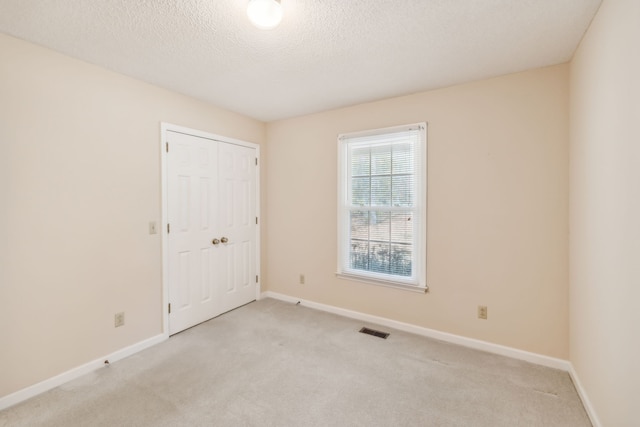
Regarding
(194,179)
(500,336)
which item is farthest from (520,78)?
(194,179)

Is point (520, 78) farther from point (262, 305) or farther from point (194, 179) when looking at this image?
point (262, 305)

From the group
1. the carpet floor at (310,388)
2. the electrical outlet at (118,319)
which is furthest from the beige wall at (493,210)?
the electrical outlet at (118,319)

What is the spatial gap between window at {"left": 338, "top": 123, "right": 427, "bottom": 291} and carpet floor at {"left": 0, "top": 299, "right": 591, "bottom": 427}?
2.43 ft

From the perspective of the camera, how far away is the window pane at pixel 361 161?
3237 mm

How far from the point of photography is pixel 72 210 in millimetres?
2191

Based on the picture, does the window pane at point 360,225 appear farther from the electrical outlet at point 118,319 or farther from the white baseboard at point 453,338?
the electrical outlet at point 118,319

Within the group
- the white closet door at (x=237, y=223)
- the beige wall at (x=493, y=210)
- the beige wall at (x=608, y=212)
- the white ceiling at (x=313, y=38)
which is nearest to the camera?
the beige wall at (x=608, y=212)

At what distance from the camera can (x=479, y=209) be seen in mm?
2602

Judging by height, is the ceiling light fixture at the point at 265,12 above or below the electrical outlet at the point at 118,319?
above

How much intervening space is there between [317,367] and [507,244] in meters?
1.95

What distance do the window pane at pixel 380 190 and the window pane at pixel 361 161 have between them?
14 centimetres

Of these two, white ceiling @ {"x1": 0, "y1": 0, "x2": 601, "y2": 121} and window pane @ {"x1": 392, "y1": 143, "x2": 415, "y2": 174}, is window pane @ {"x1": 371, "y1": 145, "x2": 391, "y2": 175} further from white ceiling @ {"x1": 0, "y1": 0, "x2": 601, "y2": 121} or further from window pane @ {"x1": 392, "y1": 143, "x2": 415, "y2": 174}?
white ceiling @ {"x1": 0, "y1": 0, "x2": 601, "y2": 121}

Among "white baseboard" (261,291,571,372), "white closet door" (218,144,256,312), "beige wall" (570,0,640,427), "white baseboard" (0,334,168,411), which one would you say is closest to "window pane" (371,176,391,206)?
"white baseboard" (261,291,571,372)

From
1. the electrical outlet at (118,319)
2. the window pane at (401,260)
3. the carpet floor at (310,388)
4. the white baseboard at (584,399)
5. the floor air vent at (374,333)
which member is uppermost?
the window pane at (401,260)
